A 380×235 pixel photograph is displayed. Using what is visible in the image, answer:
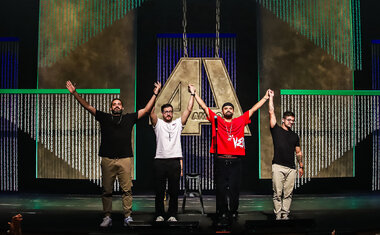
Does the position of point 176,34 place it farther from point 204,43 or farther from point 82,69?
point 82,69

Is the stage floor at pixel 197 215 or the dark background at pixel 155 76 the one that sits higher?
the dark background at pixel 155 76

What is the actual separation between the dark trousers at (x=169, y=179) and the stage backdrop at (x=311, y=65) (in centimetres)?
259

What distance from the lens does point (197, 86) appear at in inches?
246

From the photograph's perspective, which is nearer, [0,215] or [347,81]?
[0,215]

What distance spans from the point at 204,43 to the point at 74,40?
7.83ft

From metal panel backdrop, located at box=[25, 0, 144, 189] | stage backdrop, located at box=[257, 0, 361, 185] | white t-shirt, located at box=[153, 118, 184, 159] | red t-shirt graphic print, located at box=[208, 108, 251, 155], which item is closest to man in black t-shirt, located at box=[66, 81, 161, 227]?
white t-shirt, located at box=[153, 118, 184, 159]

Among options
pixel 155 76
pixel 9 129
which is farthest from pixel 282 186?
pixel 9 129

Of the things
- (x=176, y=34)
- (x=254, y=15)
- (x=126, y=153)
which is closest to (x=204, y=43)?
(x=176, y=34)

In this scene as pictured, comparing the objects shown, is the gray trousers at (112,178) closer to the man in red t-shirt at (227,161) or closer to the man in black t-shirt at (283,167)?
the man in red t-shirt at (227,161)

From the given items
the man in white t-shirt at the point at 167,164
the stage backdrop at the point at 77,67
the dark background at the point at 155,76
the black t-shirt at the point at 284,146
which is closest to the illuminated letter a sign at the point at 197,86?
the dark background at the point at 155,76

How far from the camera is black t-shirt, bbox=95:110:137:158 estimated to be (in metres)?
4.28

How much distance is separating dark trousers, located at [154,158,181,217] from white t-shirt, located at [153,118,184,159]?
76 millimetres

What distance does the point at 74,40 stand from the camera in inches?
260

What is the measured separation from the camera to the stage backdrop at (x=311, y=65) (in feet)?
21.4
